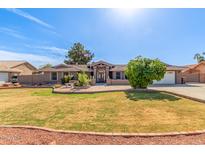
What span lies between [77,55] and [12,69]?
80.3 feet

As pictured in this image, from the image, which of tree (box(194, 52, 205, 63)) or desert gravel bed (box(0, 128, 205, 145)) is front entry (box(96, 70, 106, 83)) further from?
tree (box(194, 52, 205, 63))

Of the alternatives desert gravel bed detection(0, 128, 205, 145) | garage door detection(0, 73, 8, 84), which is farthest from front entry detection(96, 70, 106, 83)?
desert gravel bed detection(0, 128, 205, 145)

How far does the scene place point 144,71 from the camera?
15.7 metres

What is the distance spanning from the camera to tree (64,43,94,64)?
56000 millimetres

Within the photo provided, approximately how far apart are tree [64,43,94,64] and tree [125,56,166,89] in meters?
40.6

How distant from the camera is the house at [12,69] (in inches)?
1209

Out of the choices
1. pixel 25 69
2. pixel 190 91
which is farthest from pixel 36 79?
pixel 190 91

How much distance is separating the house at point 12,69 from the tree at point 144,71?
2445 centimetres

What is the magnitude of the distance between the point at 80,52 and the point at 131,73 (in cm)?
4159

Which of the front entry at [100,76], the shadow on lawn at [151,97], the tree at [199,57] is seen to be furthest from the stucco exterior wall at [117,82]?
the tree at [199,57]

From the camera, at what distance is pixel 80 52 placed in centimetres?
5631
